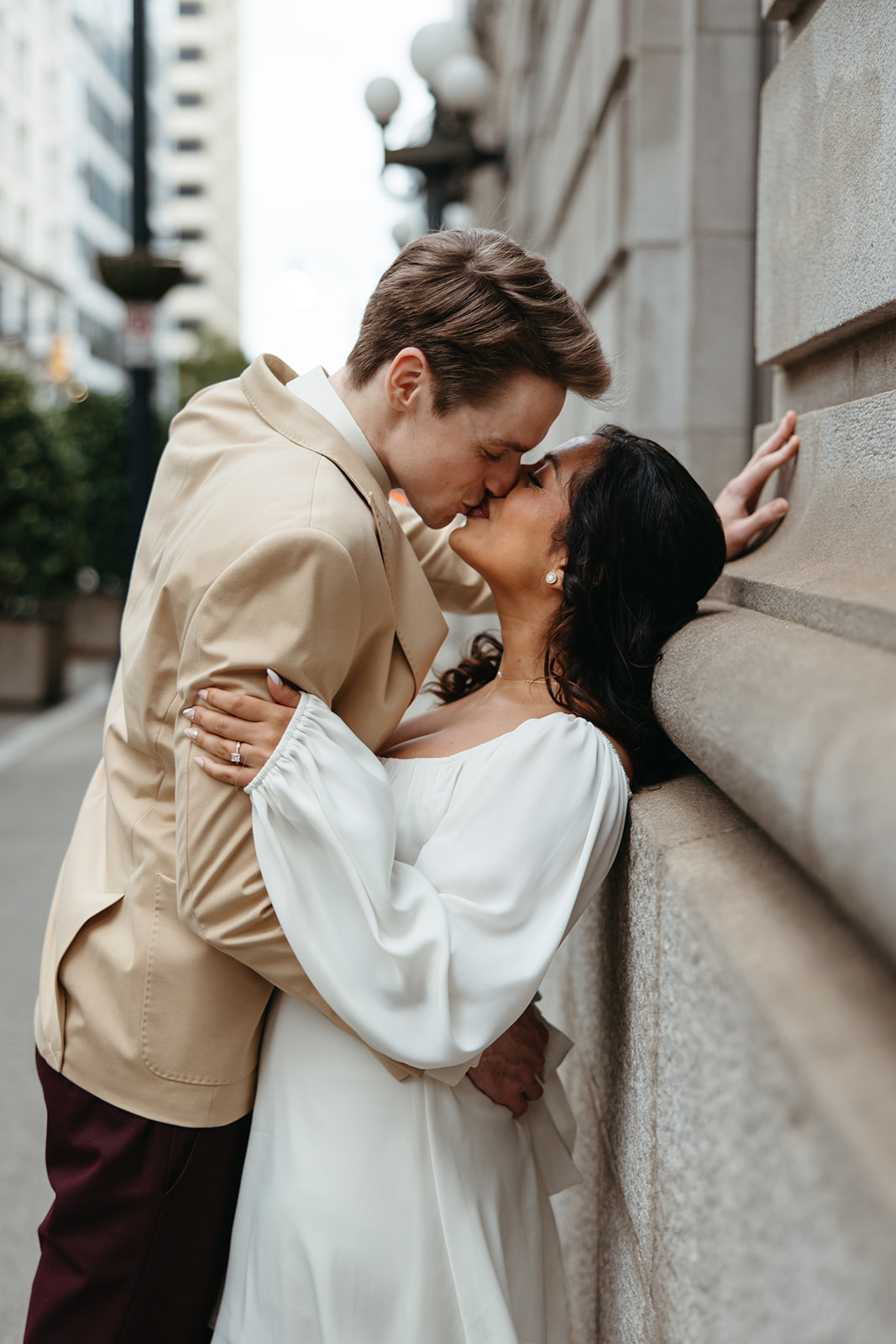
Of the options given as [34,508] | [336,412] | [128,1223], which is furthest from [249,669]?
[34,508]

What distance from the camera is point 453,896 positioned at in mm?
1865

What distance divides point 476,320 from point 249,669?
0.83 meters

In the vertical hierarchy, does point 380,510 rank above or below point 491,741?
above

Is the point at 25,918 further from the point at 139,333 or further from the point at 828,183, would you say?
the point at 139,333

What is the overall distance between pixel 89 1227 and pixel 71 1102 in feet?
0.72

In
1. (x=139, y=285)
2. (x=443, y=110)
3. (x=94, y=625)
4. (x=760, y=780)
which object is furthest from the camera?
(x=94, y=625)

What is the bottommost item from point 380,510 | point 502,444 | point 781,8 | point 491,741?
point 491,741

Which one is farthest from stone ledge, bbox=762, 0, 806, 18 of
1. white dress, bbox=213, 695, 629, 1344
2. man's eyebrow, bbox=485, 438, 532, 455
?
white dress, bbox=213, 695, 629, 1344

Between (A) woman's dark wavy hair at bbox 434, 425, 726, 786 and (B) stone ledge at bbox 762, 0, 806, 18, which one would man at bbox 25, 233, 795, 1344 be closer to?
(A) woman's dark wavy hair at bbox 434, 425, 726, 786

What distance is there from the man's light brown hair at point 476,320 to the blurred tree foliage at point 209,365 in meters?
61.9

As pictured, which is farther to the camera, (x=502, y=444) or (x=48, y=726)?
(x=48, y=726)

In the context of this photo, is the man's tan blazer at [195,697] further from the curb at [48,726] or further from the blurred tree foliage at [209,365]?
the blurred tree foliage at [209,365]

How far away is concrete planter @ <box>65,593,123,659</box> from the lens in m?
17.4

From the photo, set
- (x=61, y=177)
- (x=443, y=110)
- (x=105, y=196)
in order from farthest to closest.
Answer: (x=105, y=196)
(x=61, y=177)
(x=443, y=110)
